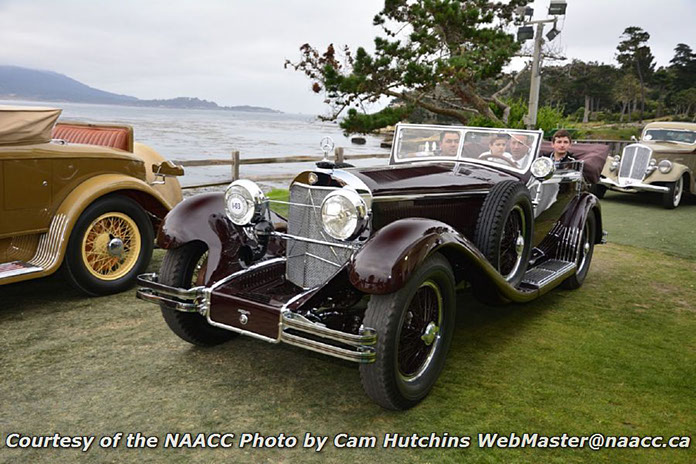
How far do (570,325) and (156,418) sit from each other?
10.6 ft

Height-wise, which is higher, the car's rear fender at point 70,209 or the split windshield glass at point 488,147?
the split windshield glass at point 488,147

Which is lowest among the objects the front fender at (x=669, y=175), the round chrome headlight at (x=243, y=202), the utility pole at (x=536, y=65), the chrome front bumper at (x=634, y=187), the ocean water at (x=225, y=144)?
the ocean water at (x=225, y=144)

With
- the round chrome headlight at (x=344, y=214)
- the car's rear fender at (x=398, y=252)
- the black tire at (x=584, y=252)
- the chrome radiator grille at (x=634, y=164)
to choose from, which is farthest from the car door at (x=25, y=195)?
the chrome radiator grille at (x=634, y=164)

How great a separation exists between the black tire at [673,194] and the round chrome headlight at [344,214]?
34.2 feet

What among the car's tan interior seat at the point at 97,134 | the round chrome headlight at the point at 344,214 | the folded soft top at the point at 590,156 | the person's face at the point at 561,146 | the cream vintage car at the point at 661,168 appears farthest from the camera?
the cream vintage car at the point at 661,168

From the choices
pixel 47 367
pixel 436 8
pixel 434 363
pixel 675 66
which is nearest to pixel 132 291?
pixel 47 367

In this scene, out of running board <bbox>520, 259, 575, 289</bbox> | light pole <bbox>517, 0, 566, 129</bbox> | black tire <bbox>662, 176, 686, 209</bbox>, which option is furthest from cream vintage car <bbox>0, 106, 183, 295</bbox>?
black tire <bbox>662, 176, 686, 209</bbox>

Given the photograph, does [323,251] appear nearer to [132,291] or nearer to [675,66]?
[132,291]

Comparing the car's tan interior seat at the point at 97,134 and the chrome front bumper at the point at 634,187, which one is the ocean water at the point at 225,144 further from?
the chrome front bumper at the point at 634,187

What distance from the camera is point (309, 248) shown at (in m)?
3.42

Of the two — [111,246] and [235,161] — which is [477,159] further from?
[235,161]

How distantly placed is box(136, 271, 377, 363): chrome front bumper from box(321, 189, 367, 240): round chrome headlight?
513 millimetres

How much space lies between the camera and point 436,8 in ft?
47.7

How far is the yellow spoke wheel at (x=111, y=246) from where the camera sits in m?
4.61
